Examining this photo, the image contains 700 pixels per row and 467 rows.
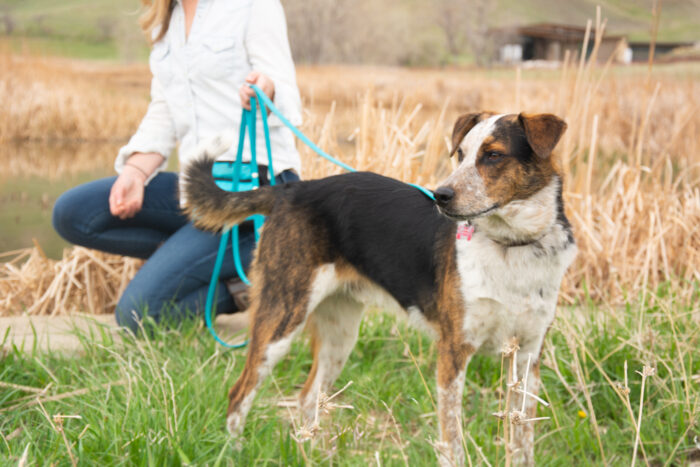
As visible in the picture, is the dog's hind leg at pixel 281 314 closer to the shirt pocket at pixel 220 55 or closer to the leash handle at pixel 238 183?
the leash handle at pixel 238 183

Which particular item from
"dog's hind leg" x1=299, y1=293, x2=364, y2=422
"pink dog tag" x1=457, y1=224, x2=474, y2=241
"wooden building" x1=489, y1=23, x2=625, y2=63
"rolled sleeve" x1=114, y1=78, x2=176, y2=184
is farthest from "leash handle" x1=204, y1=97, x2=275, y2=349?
"wooden building" x1=489, y1=23, x2=625, y2=63

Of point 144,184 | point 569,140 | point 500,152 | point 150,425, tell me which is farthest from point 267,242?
point 569,140

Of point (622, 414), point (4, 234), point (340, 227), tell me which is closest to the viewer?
point (340, 227)

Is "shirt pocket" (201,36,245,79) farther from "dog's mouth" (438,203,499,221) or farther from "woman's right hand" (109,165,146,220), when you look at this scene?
"dog's mouth" (438,203,499,221)

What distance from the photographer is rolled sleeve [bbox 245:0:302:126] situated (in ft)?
10.5

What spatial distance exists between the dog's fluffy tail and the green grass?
0.56 m

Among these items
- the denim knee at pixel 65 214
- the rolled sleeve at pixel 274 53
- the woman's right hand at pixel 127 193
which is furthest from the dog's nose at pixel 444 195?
the denim knee at pixel 65 214

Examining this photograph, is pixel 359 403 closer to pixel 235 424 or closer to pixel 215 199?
pixel 235 424

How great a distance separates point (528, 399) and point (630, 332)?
89 cm

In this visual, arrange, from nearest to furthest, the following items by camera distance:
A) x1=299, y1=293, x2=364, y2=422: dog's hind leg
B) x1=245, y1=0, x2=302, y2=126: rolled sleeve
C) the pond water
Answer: x1=299, y1=293, x2=364, y2=422: dog's hind leg, x1=245, y1=0, x2=302, y2=126: rolled sleeve, the pond water

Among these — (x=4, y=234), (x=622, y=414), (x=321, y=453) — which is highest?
(x=321, y=453)

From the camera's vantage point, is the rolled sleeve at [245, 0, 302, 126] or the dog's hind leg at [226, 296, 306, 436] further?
the rolled sleeve at [245, 0, 302, 126]

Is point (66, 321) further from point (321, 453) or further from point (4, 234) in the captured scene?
point (4, 234)

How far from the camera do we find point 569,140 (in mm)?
4391
